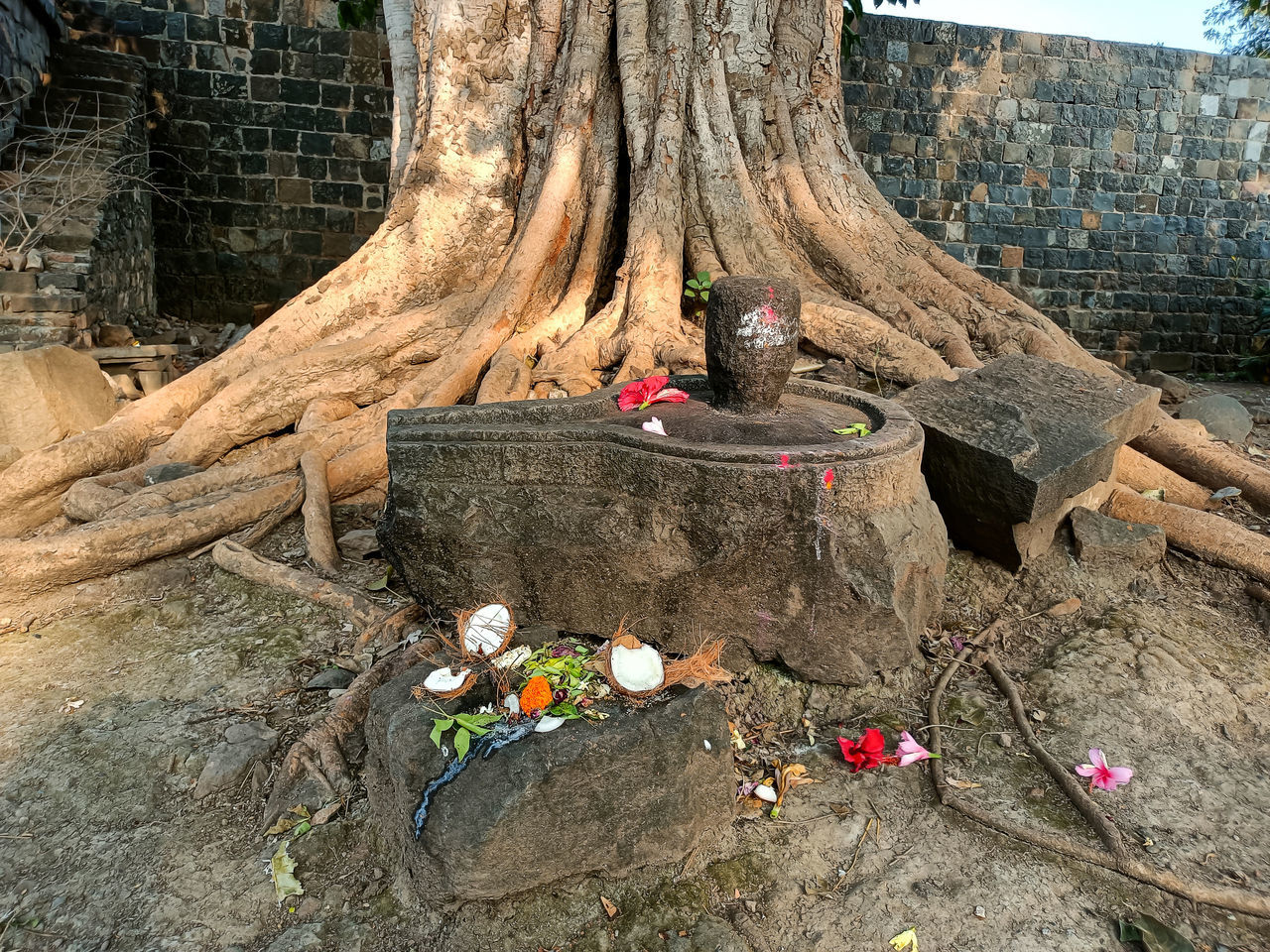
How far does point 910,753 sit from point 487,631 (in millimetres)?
1296

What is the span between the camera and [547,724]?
211 cm

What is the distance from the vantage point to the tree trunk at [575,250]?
4.13 metres

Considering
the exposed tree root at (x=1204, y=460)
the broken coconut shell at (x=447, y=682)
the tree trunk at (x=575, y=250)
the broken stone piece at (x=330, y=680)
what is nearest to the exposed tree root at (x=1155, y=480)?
the exposed tree root at (x=1204, y=460)

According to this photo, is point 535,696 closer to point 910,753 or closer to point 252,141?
point 910,753

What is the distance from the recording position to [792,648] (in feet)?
8.75

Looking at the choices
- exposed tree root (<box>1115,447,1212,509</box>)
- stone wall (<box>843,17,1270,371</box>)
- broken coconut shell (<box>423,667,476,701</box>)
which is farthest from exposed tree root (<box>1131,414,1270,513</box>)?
stone wall (<box>843,17,1270,371</box>)

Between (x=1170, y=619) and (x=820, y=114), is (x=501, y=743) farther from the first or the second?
(x=820, y=114)

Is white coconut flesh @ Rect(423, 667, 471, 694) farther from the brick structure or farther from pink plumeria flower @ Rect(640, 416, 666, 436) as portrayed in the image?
the brick structure

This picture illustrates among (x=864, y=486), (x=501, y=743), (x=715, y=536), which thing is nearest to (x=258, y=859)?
(x=501, y=743)

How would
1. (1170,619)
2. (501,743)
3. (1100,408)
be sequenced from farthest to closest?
(1100,408) → (1170,619) → (501,743)

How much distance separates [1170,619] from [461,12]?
15.5 feet

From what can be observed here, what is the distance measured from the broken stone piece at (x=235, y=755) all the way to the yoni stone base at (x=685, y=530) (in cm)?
65

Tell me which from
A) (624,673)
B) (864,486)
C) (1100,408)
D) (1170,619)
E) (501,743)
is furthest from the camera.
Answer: (1100,408)

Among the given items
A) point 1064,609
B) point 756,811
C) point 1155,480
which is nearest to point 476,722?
point 756,811
